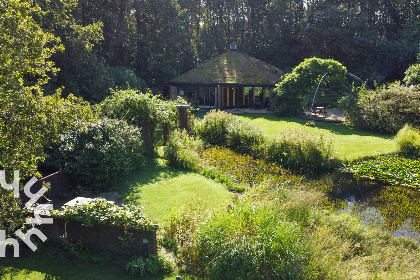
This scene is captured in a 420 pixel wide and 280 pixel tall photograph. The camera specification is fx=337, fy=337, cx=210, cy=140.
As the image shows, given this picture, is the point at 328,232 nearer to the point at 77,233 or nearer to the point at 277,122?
the point at 77,233

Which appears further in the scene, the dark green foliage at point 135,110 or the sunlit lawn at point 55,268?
the dark green foliage at point 135,110

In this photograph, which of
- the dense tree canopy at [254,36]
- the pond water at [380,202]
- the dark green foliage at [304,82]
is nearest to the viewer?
the pond water at [380,202]

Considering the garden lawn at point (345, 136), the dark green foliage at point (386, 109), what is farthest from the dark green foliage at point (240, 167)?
the dark green foliage at point (386, 109)

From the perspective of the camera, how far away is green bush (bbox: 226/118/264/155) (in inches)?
568

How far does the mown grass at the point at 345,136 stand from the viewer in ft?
47.0

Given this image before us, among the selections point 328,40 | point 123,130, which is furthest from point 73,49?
point 328,40

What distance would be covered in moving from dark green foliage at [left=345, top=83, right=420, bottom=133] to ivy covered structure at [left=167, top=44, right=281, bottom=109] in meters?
8.14

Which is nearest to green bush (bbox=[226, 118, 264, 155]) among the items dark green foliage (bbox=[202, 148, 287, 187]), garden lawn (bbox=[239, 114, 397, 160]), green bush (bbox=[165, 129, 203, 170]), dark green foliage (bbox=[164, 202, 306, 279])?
dark green foliage (bbox=[202, 148, 287, 187])

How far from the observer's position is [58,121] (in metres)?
5.93

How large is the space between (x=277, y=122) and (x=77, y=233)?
1634 centimetres

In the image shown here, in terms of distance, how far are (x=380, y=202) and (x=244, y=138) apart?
6.21 meters

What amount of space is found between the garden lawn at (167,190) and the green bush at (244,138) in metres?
3.58

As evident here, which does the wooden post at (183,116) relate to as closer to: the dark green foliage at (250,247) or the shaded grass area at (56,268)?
the dark green foliage at (250,247)

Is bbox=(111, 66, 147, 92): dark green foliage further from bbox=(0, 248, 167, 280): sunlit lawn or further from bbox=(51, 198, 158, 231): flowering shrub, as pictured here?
bbox=(0, 248, 167, 280): sunlit lawn
